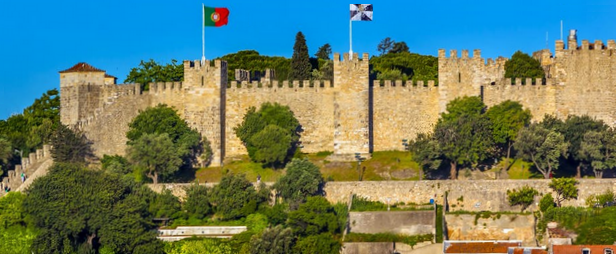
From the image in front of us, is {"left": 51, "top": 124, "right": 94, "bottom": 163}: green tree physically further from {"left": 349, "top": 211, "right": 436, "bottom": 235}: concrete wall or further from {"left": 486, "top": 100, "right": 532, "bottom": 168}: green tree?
{"left": 486, "top": 100, "right": 532, "bottom": 168}: green tree

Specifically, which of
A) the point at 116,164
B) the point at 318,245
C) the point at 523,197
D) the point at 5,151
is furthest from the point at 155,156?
the point at 523,197

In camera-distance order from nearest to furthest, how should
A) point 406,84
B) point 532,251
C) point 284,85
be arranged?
point 532,251, point 406,84, point 284,85

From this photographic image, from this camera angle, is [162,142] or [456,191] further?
[162,142]

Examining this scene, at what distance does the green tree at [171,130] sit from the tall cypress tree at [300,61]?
30.0 feet

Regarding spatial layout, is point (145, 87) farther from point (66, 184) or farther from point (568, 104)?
point (568, 104)

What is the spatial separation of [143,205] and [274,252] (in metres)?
6.78

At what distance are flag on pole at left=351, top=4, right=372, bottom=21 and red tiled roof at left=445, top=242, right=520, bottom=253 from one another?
14748 millimetres

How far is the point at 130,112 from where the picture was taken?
228 feet

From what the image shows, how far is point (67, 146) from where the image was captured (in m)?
67.4

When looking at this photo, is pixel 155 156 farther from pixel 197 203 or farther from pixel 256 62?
pixel 256 62

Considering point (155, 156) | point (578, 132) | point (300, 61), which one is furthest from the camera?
point (300, 61)

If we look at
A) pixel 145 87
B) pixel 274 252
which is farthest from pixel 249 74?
pixel 274 252

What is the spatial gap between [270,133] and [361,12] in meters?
6.54

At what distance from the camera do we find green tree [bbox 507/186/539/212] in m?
59.8
